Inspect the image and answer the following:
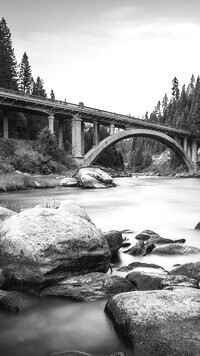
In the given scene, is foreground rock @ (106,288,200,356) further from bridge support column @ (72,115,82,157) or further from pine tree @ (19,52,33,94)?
pine tree @ (19,52,33,94)

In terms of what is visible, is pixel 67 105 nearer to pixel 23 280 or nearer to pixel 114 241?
pixel 114 241

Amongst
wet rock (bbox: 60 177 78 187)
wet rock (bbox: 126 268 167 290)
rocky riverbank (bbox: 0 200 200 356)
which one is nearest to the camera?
rocky riverbank (bbox: 0 200 200 356)

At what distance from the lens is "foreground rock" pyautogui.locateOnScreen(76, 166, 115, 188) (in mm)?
31594

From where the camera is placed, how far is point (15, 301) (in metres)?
5.41

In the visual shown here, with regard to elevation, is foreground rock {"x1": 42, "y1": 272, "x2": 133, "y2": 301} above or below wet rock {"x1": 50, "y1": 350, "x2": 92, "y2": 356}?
above

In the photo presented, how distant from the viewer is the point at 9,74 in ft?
190

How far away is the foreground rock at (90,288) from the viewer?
5734 millimetres

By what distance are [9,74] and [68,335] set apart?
59.3 metres

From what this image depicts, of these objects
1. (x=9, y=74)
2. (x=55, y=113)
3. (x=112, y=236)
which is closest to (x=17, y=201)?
(x=112, y=236)

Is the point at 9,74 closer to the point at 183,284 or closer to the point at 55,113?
the point at 55,113

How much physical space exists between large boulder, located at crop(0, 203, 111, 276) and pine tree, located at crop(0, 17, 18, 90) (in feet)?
178

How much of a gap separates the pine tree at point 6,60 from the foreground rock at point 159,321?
5690cm

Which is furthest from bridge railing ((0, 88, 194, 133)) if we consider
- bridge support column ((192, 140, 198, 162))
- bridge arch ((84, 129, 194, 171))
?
bridge support column ((192, 140, 198, 162))

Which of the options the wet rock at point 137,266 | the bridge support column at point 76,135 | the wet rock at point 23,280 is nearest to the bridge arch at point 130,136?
the bridge support column at point 76,135
